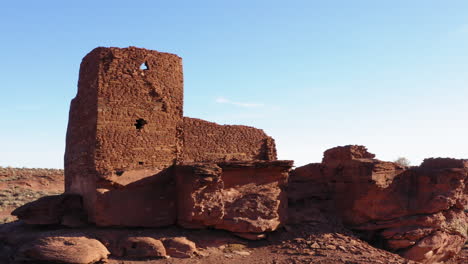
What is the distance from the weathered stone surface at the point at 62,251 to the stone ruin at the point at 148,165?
4.43ft

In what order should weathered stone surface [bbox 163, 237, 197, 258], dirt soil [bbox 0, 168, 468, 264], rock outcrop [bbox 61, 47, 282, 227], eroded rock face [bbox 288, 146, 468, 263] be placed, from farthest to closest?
eroded rock face [bbox 288, 146, 468, 263]
rock outcrop [bbox 61, 47, 282, 227]
dirt soil [bbox 0, 168, 468, 264]
weathered stone surface [bbox 163, 237, 197, 258]

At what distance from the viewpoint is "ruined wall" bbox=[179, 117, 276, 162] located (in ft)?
40.8

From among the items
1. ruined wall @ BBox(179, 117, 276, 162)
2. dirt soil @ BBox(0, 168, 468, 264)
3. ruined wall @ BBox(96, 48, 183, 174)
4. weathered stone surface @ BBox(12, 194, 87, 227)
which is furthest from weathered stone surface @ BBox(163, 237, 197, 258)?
ruined wall @ BBox(179, 117, 276, 162)

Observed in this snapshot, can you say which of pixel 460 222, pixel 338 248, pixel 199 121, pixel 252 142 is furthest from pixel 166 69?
pixel 460 222

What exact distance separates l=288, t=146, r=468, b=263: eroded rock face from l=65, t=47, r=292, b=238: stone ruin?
6.92ft

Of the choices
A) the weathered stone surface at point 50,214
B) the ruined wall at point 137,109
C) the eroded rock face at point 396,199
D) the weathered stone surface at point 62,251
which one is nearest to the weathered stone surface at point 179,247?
the weathered stone surface at point 62,251

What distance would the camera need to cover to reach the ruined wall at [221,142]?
12.4 metres

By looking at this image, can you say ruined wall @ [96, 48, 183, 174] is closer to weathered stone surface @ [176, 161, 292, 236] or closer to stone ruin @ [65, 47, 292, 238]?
stone ruin @ [65, 47, 292, 238]

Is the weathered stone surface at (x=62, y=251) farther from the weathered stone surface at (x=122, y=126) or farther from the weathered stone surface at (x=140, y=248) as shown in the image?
the weathered stone surface at (x=122, y=126)

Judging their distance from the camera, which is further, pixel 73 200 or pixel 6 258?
pixel 73 200

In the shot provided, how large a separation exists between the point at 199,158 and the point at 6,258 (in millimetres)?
5682

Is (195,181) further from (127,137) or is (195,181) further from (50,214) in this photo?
(50,214)

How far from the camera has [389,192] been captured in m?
12.2

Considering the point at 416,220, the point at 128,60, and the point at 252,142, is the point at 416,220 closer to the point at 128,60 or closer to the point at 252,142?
the point at 252,142
